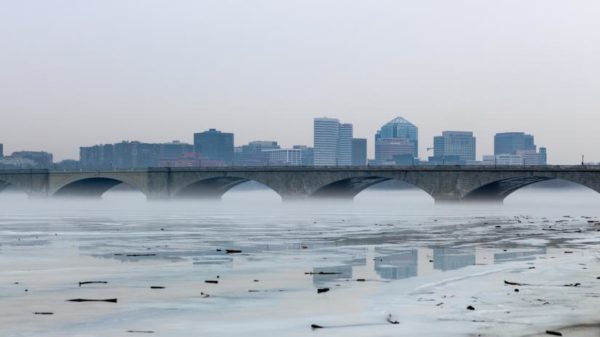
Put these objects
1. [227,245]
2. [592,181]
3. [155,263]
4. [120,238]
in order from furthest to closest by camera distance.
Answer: [592,181], [120,238], [227,245], [155,263]

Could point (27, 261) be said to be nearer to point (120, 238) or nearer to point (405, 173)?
point (120, 238)

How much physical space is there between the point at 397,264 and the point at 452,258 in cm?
296

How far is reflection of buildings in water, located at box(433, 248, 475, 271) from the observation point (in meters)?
25.6

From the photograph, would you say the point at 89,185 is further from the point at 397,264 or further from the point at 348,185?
the point at 397,264

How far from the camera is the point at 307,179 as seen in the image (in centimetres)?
11469

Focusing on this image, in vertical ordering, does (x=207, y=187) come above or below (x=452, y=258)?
above

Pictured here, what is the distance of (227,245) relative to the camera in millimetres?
33062

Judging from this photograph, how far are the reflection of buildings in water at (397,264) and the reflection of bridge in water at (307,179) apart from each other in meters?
70.1

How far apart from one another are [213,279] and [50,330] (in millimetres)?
7345

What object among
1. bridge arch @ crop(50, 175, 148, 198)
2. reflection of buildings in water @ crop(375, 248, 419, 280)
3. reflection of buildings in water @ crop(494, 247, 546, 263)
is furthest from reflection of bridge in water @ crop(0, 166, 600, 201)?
reflection of buildings in water @ crop(375, 248, 419, 280)

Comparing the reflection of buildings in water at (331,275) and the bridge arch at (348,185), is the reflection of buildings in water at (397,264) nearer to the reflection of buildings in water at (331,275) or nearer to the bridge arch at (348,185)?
the reflection of buildings in water at (331,275)

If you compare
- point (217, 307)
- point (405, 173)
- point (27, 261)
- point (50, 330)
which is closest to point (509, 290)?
point (217, 307)

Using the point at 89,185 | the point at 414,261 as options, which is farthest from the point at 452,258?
the point at 89,185

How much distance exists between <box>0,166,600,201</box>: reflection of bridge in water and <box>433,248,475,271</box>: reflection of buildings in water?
6770 cm
